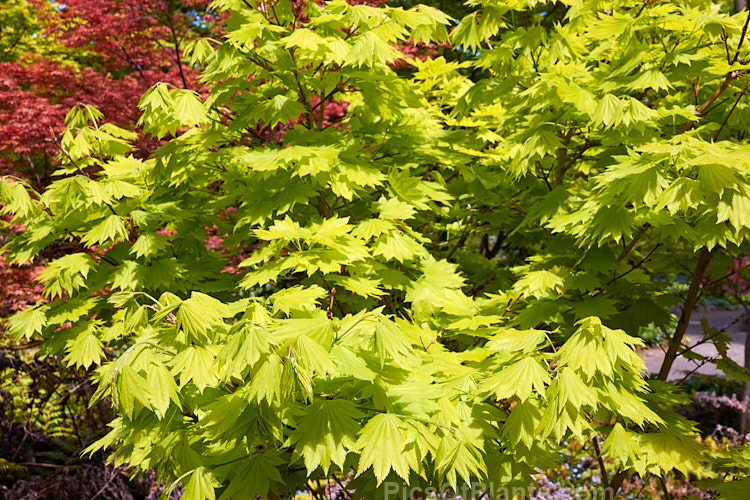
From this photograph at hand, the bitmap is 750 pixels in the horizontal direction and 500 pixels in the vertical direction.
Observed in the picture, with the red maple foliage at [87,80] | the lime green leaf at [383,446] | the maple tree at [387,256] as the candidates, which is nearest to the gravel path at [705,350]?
the maple tree at [387,256]

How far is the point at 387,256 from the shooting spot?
329cm

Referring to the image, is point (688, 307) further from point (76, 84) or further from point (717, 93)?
point (76, 84)

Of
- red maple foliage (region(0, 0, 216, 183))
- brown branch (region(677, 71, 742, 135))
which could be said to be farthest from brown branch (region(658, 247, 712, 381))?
red maple foliage (region(0, 0, 216, 183))

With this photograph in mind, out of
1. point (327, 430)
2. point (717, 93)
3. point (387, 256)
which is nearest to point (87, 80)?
point (387, 256)

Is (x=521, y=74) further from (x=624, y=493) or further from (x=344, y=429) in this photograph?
(x=624, y=493)

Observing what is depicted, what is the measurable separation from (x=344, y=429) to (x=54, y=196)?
258 centimetres

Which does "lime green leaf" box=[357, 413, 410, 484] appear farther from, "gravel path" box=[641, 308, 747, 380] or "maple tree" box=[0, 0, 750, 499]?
"gravel path" box=[641, 308, 747, 380]

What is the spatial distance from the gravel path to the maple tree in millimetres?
7567

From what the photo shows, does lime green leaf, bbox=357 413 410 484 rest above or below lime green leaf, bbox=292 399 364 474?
above

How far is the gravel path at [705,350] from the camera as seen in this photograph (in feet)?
39.5

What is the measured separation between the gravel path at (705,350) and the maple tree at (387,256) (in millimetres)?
7567

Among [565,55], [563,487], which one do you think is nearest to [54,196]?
[565,55]

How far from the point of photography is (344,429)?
222 centimetres

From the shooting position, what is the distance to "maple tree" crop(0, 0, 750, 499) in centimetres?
224
